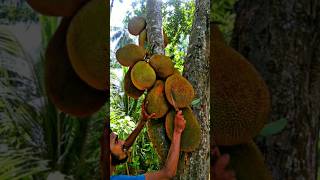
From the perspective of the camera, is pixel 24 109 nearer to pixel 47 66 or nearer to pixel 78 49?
pixel 47 66

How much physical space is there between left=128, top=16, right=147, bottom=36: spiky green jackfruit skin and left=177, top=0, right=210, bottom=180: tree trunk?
223 mm

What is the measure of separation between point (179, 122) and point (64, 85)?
0.53m

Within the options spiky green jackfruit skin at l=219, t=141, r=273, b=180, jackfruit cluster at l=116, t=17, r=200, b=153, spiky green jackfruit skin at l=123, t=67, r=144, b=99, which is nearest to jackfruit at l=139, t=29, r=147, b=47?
jackfruit cluster at l=116, t=17, r=200, b=153

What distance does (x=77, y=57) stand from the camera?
5.39 feet

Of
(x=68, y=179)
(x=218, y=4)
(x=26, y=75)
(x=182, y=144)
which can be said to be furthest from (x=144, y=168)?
(x=218, y=4)

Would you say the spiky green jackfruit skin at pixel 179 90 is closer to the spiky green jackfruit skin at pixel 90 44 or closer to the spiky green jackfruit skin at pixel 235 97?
Result: the spiky green jackfruit skin at pixel 235 97

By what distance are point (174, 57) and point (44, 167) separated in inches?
27.7

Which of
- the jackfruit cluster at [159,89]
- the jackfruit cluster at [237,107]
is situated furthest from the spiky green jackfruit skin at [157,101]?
the jackfruit cluster at [237,107]

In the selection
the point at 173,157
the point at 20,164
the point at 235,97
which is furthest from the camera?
the point at 173,157

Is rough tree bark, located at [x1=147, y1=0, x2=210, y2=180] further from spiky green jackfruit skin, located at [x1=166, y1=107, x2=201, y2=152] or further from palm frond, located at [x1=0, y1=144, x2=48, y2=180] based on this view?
palm frond, located at [x1=0, y1=144, x2=48, y2=180]

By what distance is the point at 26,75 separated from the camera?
5.22ft

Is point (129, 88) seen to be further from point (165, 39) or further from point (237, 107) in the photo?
point (237, 107)

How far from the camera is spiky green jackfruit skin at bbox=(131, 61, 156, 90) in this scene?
1.76 meters

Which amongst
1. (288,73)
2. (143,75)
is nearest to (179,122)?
(143,75)
